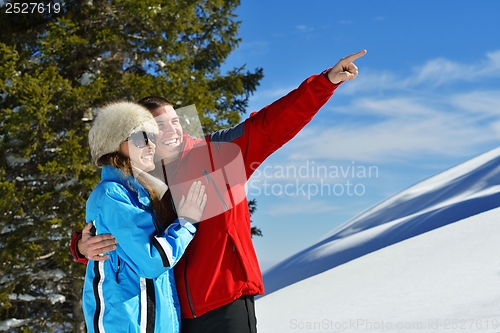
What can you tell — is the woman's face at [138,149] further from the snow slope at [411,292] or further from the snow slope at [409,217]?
the snow slope at [409,217]

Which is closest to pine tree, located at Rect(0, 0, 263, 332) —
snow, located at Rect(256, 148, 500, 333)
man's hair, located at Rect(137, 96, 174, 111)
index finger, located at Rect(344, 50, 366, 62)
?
snow, located at Rect(256, 148, 500, 333)

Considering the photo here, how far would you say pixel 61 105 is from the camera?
8.09 meters

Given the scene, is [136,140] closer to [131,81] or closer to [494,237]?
[494,237]

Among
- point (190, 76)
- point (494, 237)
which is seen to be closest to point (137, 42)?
point (190, 76)

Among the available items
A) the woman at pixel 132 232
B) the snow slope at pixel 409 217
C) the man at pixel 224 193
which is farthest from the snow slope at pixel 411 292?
the snow slope at pixel 409 217

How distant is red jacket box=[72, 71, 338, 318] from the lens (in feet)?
6.46

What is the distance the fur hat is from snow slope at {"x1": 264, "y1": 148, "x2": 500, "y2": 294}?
342 inches

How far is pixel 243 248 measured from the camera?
2.04 metres

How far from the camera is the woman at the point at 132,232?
1791mm

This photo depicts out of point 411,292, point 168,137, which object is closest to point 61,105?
point 411,292

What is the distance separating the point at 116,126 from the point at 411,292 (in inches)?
140

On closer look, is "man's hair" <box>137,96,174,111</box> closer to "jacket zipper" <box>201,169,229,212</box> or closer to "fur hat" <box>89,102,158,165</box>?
"fur hat" <box>89,102,158,165</box>

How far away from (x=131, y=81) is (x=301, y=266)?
19.6ft

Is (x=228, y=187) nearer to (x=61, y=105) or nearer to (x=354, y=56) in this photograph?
(x=354, y=56)
